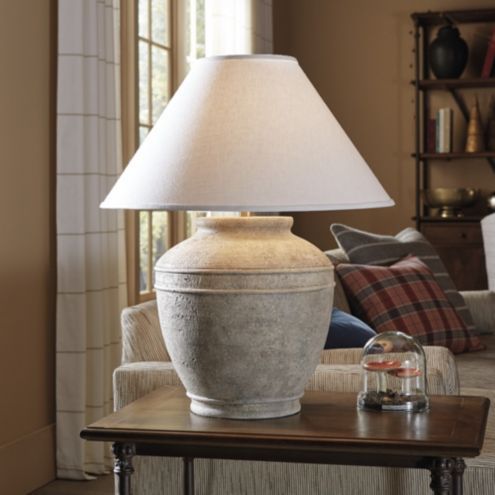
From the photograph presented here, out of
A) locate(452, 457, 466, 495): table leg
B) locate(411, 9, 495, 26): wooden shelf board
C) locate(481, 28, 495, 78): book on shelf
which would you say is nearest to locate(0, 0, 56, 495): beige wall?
locate(452, 457, 466, 495): table leg

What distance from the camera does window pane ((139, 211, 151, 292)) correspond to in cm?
475

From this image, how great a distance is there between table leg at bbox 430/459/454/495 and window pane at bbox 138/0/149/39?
3254 millimetres

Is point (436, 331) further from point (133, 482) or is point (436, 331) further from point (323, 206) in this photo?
point (323, 206)

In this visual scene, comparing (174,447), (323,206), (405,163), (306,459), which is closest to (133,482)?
(174,447)

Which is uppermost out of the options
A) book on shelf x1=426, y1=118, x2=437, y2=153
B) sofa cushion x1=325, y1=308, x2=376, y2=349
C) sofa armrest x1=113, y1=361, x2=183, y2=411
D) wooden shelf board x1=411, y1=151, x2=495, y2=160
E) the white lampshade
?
book on shelf x1=426, y1=118, x2=437, y2=153

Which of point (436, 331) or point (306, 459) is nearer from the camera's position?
point (306, 459)

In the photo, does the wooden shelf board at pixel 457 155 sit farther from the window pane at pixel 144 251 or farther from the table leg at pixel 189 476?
the table leg at pixel 189 476

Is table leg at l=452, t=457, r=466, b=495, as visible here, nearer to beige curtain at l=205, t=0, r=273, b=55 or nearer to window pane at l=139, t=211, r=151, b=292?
window pane at l=139, t=211, r=151, b=292

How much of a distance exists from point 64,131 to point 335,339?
1.51 m

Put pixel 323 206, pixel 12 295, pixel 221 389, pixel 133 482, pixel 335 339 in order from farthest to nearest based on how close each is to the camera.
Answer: pixel 12 295, pixel 335 339, pixel 133 482, pixel 221 389, pixel 323 206

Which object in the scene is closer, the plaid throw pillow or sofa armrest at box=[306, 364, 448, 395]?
sofa armrest at box=[306, 364, 448, 395]

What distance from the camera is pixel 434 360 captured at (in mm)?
2484

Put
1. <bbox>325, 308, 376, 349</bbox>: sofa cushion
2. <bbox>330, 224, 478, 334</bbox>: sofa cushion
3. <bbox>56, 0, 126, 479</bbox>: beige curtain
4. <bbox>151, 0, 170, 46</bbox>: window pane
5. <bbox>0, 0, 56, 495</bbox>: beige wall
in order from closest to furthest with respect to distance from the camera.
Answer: <bbox>325, 308, 376, 349</bbox>: sofa cushion → <bbox>0, 0, 56, 495</bbox>: beige wall → <bbox>56, 0, 126, 479</bbox>: beige curtain → <bbox>330, 224, 478, 334</bbox>: sofa cushion → <bbox>151, 0, 170, 46</bbox>: window pane

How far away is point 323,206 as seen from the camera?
192 cm
